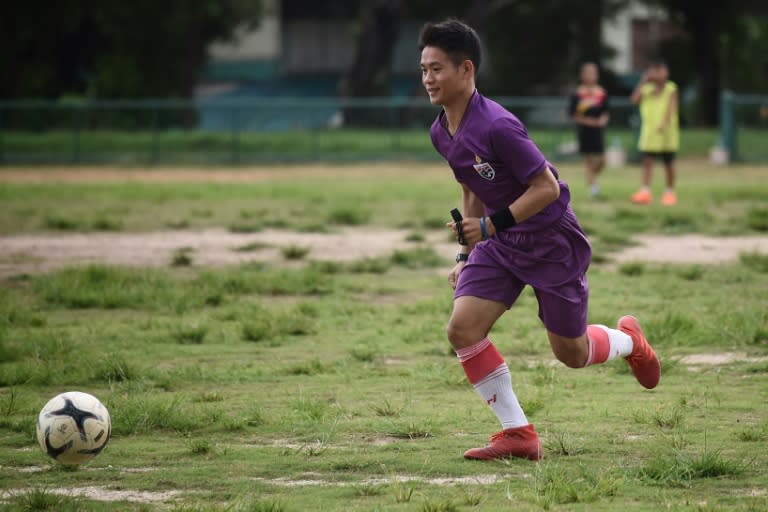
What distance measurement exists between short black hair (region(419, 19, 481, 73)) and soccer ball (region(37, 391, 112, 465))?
214cm

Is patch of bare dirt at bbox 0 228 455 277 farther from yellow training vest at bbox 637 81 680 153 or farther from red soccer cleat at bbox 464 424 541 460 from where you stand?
red soccer cleat at bbox 464 424 541 460

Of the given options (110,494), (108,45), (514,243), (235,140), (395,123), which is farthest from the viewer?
(108,45)

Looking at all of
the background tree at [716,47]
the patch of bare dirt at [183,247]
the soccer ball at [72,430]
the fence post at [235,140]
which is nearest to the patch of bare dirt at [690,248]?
the patch of bare dirt at [183,247]

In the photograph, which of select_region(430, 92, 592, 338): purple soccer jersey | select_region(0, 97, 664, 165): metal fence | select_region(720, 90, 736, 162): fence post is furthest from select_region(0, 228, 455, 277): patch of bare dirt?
select_region(720, 90, 736, 162): fence post

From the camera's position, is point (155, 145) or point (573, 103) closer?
point (573, 103)

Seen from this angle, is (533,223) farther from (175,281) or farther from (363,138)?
(363,138)

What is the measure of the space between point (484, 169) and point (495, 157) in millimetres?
75

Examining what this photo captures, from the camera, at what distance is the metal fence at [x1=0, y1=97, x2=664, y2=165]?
2908cm

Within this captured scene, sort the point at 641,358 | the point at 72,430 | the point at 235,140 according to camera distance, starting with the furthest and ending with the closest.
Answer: the point at 235,140 < the point at 641,358 < the point at 72,430

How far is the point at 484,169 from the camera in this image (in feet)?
18.1

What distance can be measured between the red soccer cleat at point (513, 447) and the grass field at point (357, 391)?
61 millimetres

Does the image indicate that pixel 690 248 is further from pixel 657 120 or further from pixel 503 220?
pixel 503 220

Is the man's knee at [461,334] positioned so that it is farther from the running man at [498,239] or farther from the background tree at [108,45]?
the background tree at [108,45]

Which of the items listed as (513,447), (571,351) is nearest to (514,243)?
(571,351)
